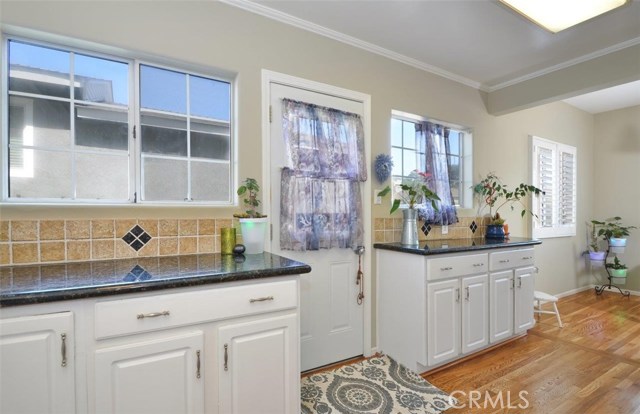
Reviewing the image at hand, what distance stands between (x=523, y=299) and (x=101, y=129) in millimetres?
3612

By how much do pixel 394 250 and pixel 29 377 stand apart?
2109mm

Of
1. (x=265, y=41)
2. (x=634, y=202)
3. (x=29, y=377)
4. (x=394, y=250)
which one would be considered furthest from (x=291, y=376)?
(x=634, y=202)

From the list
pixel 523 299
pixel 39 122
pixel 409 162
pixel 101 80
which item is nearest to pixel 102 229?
pixel 39 122

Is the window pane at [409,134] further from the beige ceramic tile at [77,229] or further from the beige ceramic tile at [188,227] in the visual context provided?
the beige ceramic tile at [77,229]

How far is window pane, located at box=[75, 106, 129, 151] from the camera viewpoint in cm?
172

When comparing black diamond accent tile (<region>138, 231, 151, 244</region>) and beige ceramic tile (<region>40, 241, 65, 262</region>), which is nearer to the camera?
beige ceramic tile (<region>40, 241, 65, 262</region>)

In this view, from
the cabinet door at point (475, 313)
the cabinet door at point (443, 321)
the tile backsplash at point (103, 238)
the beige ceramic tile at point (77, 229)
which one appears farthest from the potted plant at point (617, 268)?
the beige ceramic tile at point (77, 229)

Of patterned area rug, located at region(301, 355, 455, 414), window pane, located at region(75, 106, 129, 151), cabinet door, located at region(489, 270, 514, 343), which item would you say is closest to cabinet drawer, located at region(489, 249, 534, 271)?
cabinet door, located at region(489, 270, 514, 343)

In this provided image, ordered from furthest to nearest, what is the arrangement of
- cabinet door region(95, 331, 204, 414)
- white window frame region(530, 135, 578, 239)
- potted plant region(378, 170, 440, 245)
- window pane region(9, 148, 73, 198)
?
1. white window frame region(530, 135, 578, 239)
2. potted plant region(378, 170, 440, 245)
3. window pane region(9, 148, 73, 198)
4. cabinet door region(95, 331, 204, 414)

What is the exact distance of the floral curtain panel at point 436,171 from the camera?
116 inches

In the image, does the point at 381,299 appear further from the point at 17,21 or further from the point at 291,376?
the point at 17,21

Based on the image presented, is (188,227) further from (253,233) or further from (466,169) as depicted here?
(466,169)

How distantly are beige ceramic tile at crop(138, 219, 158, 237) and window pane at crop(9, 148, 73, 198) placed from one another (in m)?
0.40

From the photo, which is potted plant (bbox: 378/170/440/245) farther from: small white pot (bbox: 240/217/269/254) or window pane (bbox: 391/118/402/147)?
small white pot (bbox: 240/217/269/254)
